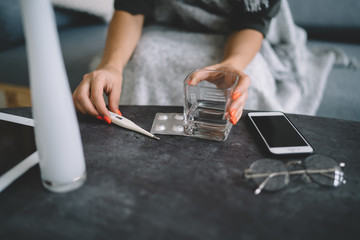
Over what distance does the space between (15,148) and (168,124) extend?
256 mm

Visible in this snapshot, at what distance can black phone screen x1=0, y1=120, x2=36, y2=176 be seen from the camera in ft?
1.34

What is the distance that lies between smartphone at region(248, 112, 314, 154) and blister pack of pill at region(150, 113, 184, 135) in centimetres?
14

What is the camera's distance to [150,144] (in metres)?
0.47

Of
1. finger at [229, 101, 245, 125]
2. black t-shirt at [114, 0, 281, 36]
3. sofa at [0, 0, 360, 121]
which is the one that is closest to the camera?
finger at [229, 101, 245, 125]

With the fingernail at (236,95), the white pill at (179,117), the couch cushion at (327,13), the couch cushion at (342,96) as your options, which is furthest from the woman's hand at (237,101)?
the couch cushion at (327,13)

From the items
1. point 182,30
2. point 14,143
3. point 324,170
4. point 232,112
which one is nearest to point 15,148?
point 14,143

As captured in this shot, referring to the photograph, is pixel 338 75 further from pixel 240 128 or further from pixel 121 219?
pixel 121 219

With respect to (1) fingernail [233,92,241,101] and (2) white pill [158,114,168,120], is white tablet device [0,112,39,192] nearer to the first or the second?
(2) white pill [158,114,168,120]

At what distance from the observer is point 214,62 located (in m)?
0.81

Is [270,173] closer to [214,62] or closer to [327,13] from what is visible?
[214,62]

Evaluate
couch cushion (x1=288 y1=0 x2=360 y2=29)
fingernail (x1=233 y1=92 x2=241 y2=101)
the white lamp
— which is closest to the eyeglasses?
fingernail (x1=233 y1=92 x2=241 y2=101)

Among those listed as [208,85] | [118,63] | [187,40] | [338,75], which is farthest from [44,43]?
[338,75]

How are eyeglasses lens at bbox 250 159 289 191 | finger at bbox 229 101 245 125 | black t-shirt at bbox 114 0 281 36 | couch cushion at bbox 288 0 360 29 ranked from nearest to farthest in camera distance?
eyeglasses lens at bbox 250 159 289 191
finger at bbox 229 101 245 125
black t-shirt at bbox 114 0 281 36
couch cushion at bbox 288 0 360 29

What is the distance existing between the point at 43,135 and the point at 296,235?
1.03 ft
